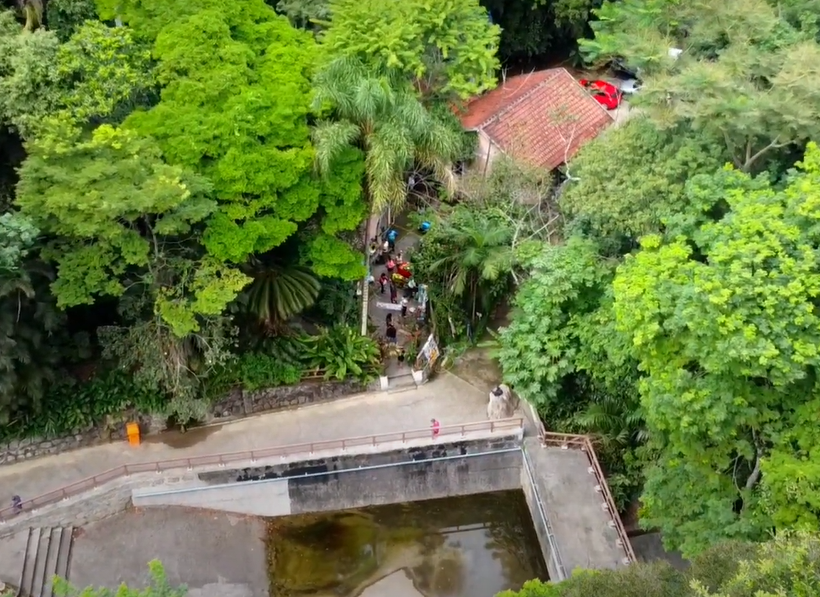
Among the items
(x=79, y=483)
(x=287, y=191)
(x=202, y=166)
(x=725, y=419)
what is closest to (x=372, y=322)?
(x=287, y=191)

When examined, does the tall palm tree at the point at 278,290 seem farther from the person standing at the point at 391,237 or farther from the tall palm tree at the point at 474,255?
the person standing at the point at 391,237

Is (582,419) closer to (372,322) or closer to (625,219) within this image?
(625,219)

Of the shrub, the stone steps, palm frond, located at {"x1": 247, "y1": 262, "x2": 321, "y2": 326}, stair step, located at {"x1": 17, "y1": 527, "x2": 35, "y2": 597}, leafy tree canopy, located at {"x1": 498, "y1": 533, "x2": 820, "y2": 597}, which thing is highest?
leafy tree canopy, located at {"x1": 498, "y1": 533, "x2": 820, "y2": 597}

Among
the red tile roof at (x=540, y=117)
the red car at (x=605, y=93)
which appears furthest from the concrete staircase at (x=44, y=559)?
the red car at (x=605, y=93)

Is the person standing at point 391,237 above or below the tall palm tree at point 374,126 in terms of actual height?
below

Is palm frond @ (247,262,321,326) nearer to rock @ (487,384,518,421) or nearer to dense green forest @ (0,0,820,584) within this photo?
dense green forest @ (0,0,820,584)

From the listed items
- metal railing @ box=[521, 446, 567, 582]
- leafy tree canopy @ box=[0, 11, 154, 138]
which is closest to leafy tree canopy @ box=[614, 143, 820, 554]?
metal railing @ box=[521, 446, 567, 582]
